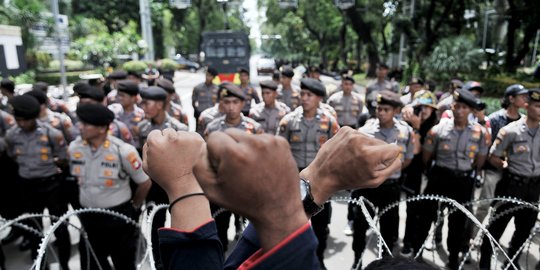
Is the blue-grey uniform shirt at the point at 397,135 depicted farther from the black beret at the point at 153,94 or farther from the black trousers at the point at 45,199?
the black trousers at the point at 45,199

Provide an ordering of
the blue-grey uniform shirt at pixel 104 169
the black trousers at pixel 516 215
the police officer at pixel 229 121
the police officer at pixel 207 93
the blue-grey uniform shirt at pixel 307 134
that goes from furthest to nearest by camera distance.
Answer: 1. the police officer at pixel 207 93
2. the blue-grey uniform shirt at pixel 307 134
3. the police officer at pixel 229 121
4. the black trousers at pixel 516 215
5. the blue-grey uniform shirt at pixel 104 169

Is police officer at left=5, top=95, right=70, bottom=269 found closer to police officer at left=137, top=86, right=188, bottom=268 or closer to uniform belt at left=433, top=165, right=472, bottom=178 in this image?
police officer at left=137, top=86, right=188, bottom=268

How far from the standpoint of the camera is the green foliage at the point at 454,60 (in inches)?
593

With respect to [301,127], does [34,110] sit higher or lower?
higher

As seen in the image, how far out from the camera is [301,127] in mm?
4668

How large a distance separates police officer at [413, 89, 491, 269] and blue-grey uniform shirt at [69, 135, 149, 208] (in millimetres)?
2999

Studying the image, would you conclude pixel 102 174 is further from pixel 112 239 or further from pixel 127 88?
pixel 127 88

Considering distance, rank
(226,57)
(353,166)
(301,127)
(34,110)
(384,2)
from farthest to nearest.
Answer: (384,2) → (226,57) → (301,127) → (34,110) → (353,166)

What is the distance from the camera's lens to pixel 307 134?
4.63m

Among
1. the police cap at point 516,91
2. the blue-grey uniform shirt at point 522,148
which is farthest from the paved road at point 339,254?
the police cap at point 516,91

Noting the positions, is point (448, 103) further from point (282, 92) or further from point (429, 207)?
point (282, 92)

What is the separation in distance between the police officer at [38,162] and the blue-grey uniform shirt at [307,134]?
8.03 feet

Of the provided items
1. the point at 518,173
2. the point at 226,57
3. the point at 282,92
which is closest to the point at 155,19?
the point at 226,57

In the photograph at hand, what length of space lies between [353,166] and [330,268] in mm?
3662
